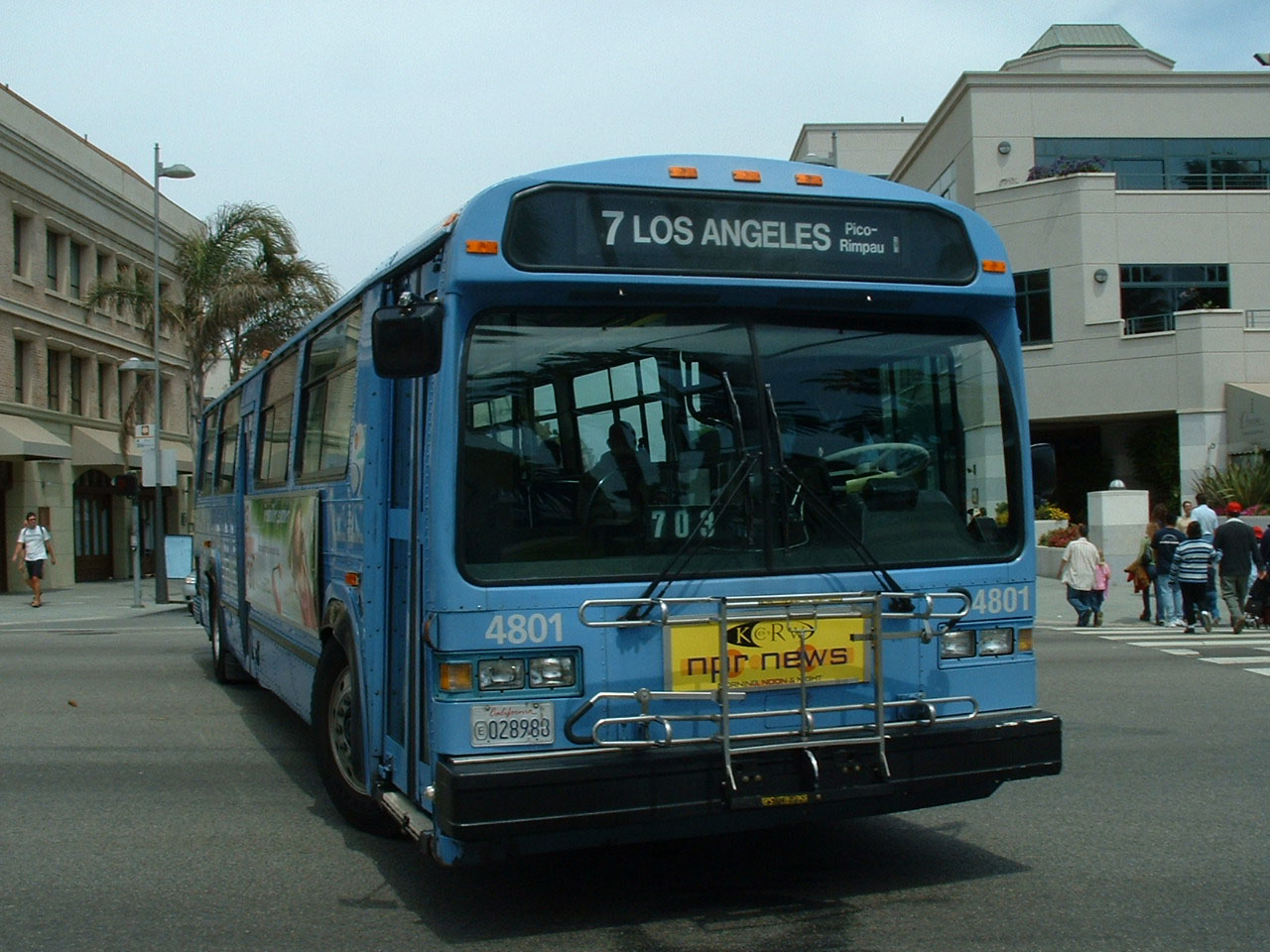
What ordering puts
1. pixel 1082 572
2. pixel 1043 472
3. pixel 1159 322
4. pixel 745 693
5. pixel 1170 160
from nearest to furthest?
1. pixel 745 693
2. pixel 1043 472
3. pixel 1082 572
4. pixel 1159 322
5. pixel 1170 160

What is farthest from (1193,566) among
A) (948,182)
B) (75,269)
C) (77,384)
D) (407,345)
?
(75,269)

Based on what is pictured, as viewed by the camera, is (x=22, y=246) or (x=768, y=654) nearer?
(x=768, y=654)

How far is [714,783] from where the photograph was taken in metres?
4.95

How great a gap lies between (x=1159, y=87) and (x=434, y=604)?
3632 centimetres

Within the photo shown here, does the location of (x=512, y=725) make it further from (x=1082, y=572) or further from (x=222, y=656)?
(x=1082, y=572)

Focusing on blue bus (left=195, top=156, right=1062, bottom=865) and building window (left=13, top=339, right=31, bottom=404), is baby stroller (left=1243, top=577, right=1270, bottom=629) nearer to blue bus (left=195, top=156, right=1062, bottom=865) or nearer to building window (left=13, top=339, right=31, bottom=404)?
blue bus (left=195, top=156, right=1062, bottom=865)

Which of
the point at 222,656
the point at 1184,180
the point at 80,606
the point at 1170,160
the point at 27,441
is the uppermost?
Answer: the point at 1170,160

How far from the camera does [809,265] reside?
5.51 m

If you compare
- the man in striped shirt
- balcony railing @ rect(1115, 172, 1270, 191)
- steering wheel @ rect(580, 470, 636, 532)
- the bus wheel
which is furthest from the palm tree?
steering wheel @ rect(580, 470, 636, 532)

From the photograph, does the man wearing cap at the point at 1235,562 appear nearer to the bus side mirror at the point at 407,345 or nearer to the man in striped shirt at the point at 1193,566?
the man in striped shirt at the point at 1193,566

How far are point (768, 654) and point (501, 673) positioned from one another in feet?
3.37

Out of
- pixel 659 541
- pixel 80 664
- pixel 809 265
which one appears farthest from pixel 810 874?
pixel 80 664

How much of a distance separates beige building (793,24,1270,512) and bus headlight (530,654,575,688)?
2985cm

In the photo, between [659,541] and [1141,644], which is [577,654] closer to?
[659,541]
